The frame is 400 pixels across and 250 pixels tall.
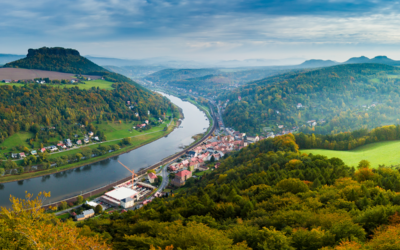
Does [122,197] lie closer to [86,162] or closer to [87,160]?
[86,162]

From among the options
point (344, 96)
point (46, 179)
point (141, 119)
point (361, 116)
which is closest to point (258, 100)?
point (344, 96)

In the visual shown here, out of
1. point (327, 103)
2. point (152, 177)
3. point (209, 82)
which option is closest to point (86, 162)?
point (152, 177)

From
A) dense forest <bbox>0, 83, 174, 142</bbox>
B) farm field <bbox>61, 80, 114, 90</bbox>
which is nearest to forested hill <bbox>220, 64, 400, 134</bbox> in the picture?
dense forest <bbox>0, 83, 174, 142</bbox>

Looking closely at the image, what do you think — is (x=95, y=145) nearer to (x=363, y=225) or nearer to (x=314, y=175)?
(x=314, y=175)

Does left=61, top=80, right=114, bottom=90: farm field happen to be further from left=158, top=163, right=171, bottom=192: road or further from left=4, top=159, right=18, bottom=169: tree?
left=158, top=163, right=171, bottom=192: road

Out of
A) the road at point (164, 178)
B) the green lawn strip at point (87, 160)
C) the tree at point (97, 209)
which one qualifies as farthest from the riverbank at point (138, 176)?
the green lawn strip at point (87, 160)

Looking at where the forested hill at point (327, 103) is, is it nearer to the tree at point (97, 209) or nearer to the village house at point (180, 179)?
the village house at point (180, 179)
